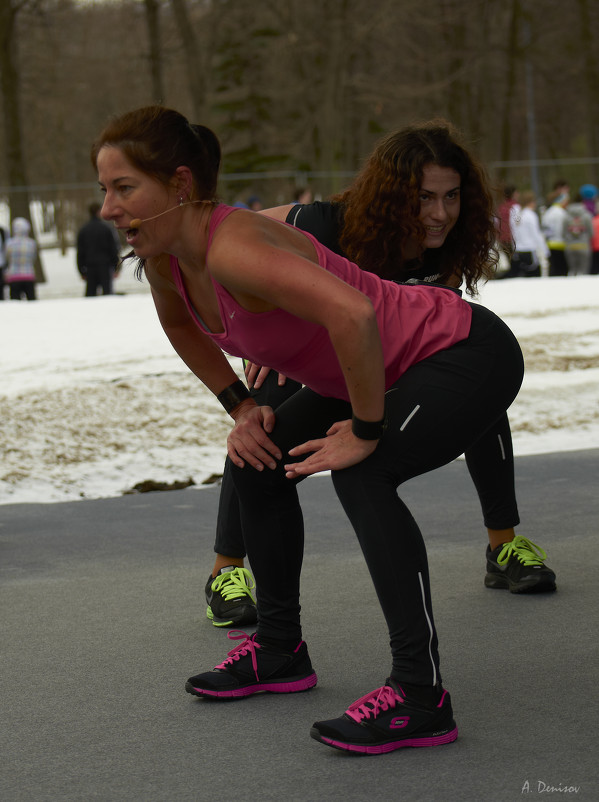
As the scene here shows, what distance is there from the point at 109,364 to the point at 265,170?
31.2 m

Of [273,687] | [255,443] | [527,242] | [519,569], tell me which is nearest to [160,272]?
[255,443]

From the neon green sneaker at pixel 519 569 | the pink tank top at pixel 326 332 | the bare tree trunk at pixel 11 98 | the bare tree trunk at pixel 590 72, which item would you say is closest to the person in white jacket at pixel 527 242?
the bare tree trunk at pixel 11 98

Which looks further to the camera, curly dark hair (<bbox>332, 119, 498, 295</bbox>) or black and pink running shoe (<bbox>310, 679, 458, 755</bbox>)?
curly dark hair (<bbox>332, 119, 498, 295</bbox>)

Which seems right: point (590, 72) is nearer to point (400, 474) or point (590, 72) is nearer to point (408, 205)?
point (408, 205)

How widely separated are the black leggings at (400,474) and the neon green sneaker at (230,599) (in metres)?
0.78

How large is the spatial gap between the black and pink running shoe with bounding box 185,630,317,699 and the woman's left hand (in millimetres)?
652

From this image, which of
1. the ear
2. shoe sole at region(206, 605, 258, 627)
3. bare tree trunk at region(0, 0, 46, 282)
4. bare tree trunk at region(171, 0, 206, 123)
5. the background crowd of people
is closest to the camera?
the ear

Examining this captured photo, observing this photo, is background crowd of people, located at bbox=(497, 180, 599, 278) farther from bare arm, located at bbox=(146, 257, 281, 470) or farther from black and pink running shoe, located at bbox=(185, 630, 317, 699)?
black and pink running shoe, located at bbox=(185, 630, 317, 699)

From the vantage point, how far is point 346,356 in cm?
270

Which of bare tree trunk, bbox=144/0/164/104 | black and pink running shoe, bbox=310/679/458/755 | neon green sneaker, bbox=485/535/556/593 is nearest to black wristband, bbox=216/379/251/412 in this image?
black and pink running shoe, bbox=310/679/458/755

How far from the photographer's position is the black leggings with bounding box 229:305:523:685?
282cm

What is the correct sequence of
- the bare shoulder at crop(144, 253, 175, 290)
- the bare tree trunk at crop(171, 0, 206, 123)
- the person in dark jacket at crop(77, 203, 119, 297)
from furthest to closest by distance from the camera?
the bare tree trunk at crop(171, 0, 206, 123)
the person in dark jacket at crop(77, 203, 119, 297)
the bare shoulder at crop(144, 253, 175, 290)

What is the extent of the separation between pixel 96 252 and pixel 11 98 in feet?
33.5

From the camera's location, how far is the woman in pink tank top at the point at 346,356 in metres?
2.71
